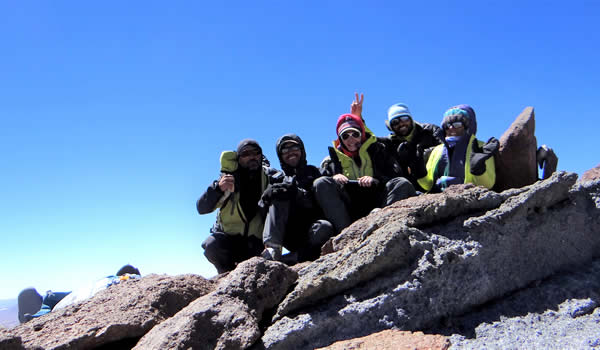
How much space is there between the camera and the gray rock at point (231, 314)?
328 cm

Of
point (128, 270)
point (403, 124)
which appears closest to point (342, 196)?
point (403, 124)

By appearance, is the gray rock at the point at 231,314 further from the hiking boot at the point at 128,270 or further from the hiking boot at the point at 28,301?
the hiking boot at the point at 28,301

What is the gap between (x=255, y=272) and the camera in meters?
3.89

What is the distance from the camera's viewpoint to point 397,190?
214 inches

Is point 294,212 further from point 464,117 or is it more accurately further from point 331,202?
point 464,117

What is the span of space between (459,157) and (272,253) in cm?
285

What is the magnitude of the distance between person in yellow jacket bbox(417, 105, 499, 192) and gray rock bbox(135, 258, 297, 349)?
289 centimetres

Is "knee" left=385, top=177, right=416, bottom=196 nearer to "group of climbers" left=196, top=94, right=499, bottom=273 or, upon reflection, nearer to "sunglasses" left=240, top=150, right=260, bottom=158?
"group of climbers" left=196, top=94, right=499, bottom=273

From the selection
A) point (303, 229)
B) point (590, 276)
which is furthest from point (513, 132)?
point (303, 229)

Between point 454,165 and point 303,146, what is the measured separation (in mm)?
2188

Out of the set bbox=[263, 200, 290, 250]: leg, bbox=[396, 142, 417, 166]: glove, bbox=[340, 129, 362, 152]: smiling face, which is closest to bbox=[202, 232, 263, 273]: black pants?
bbox=[263, 200, 290, 250]: leg

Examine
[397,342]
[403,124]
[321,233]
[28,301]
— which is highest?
[403,124]

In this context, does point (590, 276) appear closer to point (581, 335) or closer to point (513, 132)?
point (581, 335)

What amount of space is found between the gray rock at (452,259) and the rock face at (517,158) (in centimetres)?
160
